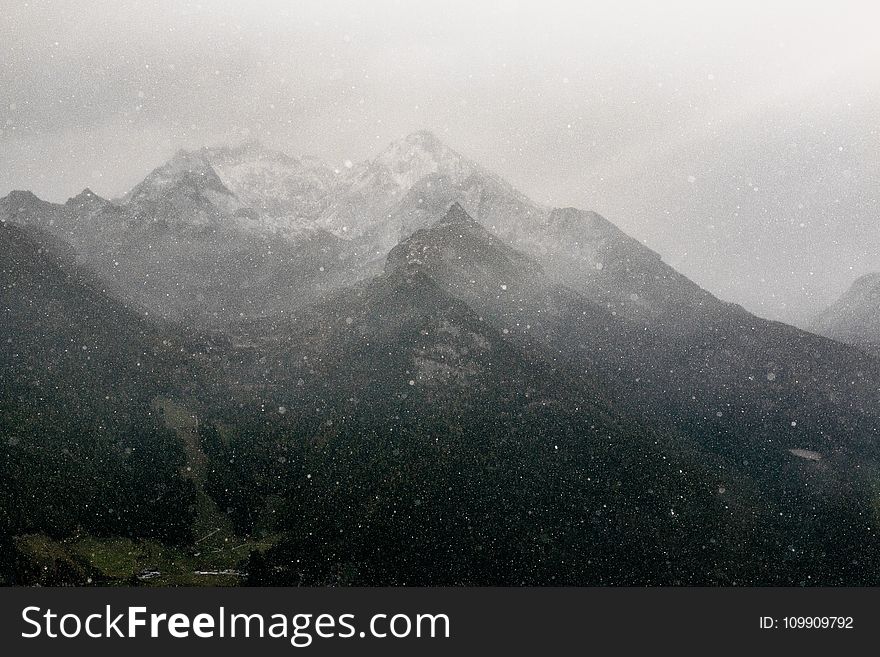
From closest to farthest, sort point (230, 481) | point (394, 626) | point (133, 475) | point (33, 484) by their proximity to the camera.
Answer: point (394, 626)
point (33, 484)
point (133, 475)
point (230, 481)

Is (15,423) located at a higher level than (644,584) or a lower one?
higher

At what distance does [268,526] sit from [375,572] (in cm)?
3914

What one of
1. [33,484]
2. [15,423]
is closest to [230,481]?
[33,484]

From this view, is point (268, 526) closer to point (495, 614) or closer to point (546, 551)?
point (546, 551)

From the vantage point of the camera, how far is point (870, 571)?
654 ft

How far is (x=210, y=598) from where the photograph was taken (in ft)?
211

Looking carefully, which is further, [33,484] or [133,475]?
[133,475]

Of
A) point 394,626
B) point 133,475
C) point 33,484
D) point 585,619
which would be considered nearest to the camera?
point 394,626

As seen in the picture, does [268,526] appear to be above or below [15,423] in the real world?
below

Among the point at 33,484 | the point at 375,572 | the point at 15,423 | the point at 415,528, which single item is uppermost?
the point at 15,423

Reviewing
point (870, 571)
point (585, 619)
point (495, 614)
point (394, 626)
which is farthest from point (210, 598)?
point (870, 571)

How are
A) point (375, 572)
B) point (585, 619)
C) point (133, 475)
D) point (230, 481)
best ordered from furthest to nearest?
1. point (230, 481)
2. point (133, 475)
3. point (375, 572)
4. point (585, 619)

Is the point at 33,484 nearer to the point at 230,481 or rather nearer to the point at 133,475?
the point at 133,475

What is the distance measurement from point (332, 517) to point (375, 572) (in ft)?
90.0
